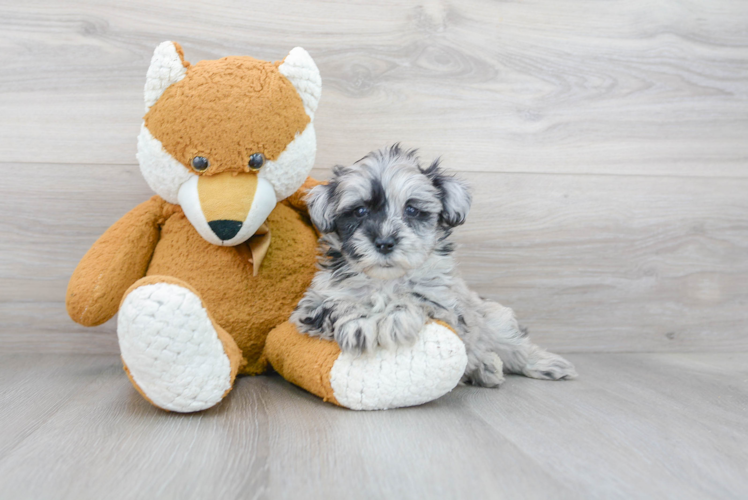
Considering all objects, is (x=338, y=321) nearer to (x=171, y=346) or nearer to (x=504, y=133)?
(x=171, y=346)

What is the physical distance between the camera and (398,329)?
1148 mm

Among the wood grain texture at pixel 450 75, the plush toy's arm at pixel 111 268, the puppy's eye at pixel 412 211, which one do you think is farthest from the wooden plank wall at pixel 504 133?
the puppy's eye at pixel 412 211

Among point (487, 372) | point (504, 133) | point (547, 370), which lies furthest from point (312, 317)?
point (504, 133)

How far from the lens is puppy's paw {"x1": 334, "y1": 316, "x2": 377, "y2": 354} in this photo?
1.15m

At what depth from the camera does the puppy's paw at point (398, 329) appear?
1.15 metres

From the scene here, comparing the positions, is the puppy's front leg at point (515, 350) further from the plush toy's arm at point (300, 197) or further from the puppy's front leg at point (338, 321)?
the plush toy's arm at point (300, 197)

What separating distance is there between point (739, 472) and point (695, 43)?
1.47 meters

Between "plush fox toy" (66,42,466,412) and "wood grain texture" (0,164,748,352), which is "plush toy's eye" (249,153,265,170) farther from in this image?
"wood grain texture" (0,164,748,352)

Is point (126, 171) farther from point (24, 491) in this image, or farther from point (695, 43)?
point (695, 43)

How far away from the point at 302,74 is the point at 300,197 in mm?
326

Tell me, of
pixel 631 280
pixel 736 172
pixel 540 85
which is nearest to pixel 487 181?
pixel 540 85

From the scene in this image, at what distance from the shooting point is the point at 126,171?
1664 millimetres

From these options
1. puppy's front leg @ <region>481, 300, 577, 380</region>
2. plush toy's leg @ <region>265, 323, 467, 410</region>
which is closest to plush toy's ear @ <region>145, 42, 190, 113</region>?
plush toy's leg @ <region>265, 323, 467, 410</region>

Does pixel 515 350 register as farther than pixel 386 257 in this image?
Yes
